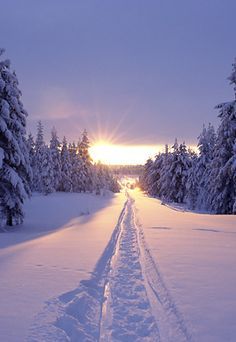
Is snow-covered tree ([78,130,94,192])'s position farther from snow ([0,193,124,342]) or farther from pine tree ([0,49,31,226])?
snow ([0,193,124,342])

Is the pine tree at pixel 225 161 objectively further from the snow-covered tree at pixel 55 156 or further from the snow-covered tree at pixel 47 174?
the snow-covered tree at pixel 55 156

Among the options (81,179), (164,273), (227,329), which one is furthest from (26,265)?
(81,179)

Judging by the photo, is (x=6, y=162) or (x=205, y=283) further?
(x=6, y=162)

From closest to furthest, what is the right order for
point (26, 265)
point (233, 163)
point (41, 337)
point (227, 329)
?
point (41, 337), point (227, 329), point (26, 265), point (233, 163)

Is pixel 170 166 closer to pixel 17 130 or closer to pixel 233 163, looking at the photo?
pixel 233 163

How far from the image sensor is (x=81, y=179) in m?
75.4

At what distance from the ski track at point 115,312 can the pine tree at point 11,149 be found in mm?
12255

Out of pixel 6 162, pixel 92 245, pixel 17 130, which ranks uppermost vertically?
pixel 17 130

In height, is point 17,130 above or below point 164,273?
above

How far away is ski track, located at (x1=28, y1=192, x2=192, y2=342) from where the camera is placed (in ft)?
15.5

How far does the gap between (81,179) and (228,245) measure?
64.1 metres

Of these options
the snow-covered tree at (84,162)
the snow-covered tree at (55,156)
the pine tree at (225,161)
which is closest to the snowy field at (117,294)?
the pine tree at (225,161)

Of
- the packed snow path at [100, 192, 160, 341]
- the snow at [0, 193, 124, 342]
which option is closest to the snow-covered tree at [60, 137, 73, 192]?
the snow at [0, 193, 124, 342]

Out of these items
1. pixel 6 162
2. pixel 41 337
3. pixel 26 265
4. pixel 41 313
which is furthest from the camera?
pixel 6 162
